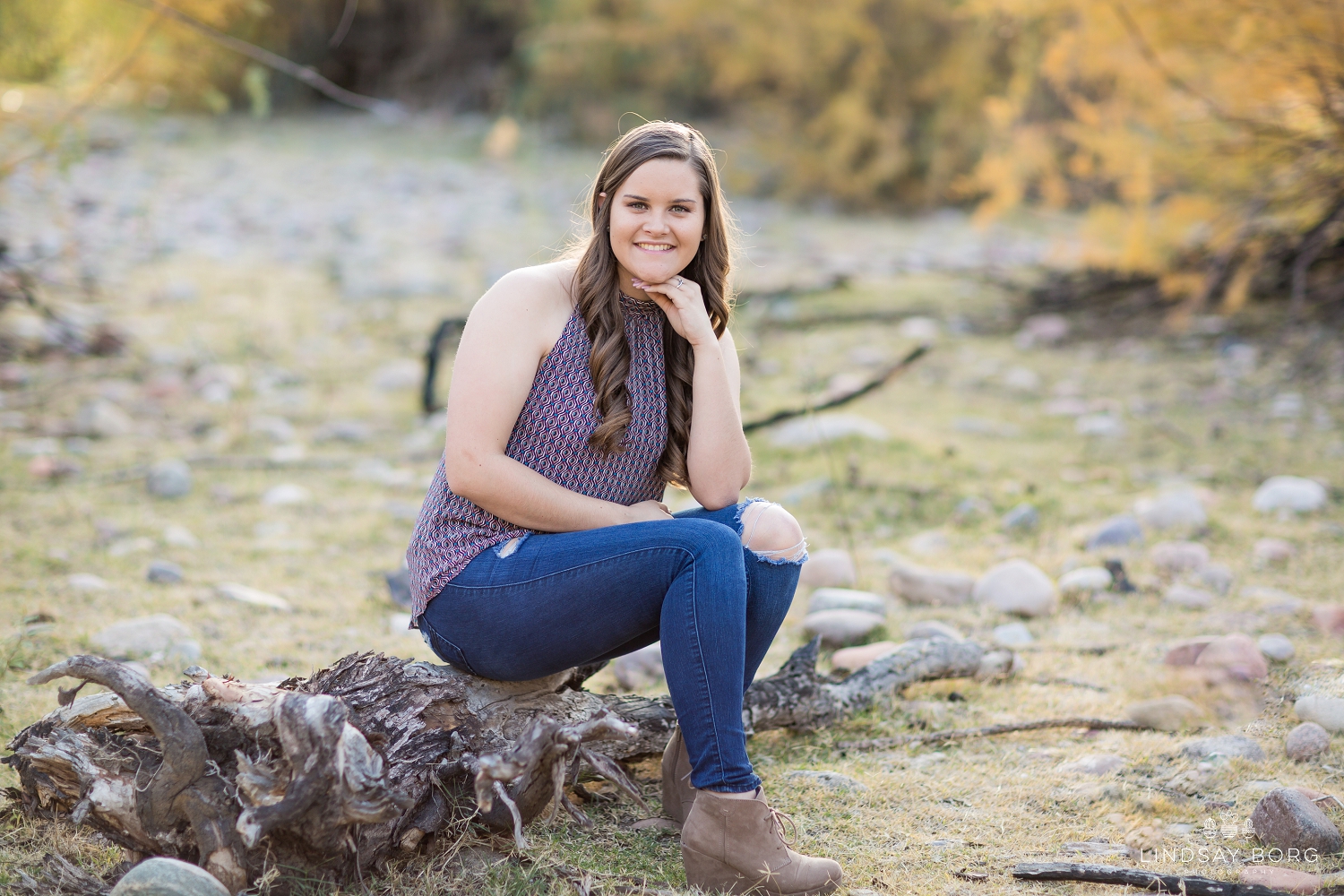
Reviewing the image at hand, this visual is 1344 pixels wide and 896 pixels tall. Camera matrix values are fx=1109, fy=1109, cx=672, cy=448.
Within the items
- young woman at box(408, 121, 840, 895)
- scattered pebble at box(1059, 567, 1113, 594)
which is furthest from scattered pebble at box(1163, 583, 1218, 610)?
young woman at box(408, 121, 840, 895)

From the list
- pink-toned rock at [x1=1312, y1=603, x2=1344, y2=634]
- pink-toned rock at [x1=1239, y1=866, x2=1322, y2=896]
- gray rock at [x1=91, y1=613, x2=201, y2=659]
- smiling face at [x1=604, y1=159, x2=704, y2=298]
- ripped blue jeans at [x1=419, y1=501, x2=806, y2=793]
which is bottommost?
gray rock at [x1=91, y1=613, x2=201, y2=659]

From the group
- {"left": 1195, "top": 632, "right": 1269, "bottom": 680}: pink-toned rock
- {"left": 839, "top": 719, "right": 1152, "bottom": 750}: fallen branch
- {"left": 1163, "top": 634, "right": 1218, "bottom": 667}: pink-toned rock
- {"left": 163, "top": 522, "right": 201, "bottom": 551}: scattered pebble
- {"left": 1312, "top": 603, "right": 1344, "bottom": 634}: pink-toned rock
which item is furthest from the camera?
{"left": 163, "top": 522, "right": 201, "bottom": 551}: scattered pebble

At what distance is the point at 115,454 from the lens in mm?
4621

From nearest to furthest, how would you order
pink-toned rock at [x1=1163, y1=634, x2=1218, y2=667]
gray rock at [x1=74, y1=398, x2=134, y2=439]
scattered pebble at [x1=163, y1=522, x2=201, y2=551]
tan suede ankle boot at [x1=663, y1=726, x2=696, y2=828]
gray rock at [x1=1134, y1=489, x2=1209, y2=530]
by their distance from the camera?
1. tan suede ankle boot at [x1=663, y1=726, x2=696, y2=828]
2. pink-toned rock at [x1=1163, y1=634, x2=1218, y2=667]
3. scattered pebble at [x1=163, y1=522, x2=201, y2=551]
4. gray rock at [x1=1134, y1=489, x2=1209, y2=530]
5. gray rock at [x1=74, y1=398, x2=134, y2=439]

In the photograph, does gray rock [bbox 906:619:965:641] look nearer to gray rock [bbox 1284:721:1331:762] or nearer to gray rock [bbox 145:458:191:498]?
gray rock [bbox 1284:721:1331:762]

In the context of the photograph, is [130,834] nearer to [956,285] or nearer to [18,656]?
[18,656]

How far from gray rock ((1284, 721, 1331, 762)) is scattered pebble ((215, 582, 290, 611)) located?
8.56ft

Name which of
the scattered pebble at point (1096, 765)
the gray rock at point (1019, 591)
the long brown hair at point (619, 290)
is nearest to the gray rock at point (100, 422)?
the long brown hair at point (619, 290)

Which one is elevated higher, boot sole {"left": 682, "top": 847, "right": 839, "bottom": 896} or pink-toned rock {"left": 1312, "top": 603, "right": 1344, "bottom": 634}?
pink-toned rock {"left": 1312, "top": 603, "right": 1344, "bottom": 634}

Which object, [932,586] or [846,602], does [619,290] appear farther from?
[932,586]

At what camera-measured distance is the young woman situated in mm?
1957

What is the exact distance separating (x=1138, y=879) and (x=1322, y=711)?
0.90 m

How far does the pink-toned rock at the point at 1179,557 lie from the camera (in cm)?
349

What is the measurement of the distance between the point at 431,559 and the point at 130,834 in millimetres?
674
